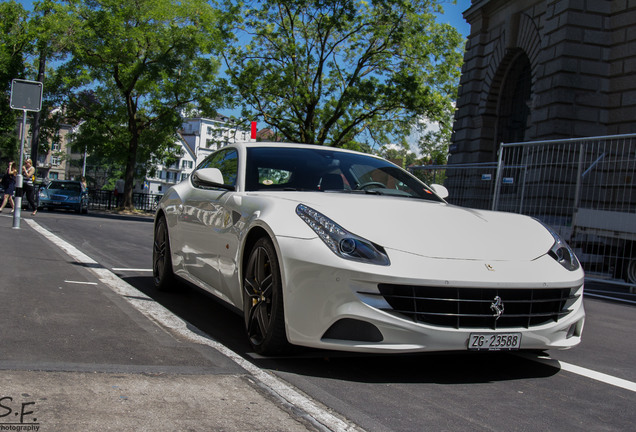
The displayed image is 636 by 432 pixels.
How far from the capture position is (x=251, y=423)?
2.77 meters

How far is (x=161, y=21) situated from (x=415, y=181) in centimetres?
3074

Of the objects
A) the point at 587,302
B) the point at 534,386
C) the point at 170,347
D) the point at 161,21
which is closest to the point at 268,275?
the point at 170,347

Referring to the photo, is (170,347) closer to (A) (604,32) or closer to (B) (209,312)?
(B) (209,312)

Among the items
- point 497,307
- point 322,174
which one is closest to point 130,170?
point 322,174

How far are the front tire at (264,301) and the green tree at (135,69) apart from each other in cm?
2855

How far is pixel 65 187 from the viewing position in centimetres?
2884

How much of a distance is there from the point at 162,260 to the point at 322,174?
229 centimetres

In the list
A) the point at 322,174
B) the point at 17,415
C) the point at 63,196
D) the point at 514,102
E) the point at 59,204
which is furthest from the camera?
the point at 63,196

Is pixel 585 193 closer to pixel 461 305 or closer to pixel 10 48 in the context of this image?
pixel 461 305

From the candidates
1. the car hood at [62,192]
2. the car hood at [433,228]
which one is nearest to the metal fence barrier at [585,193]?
the car hood at [433,228]

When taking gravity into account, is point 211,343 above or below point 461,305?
below

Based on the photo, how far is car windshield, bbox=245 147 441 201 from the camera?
4.99 metres

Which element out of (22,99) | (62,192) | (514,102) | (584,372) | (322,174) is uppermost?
(514,102)

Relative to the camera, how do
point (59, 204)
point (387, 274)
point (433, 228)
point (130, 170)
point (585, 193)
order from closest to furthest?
point (387, 274) → point (433, 228) → point (585, 193) → point (59, 204) → point (130, 170)
